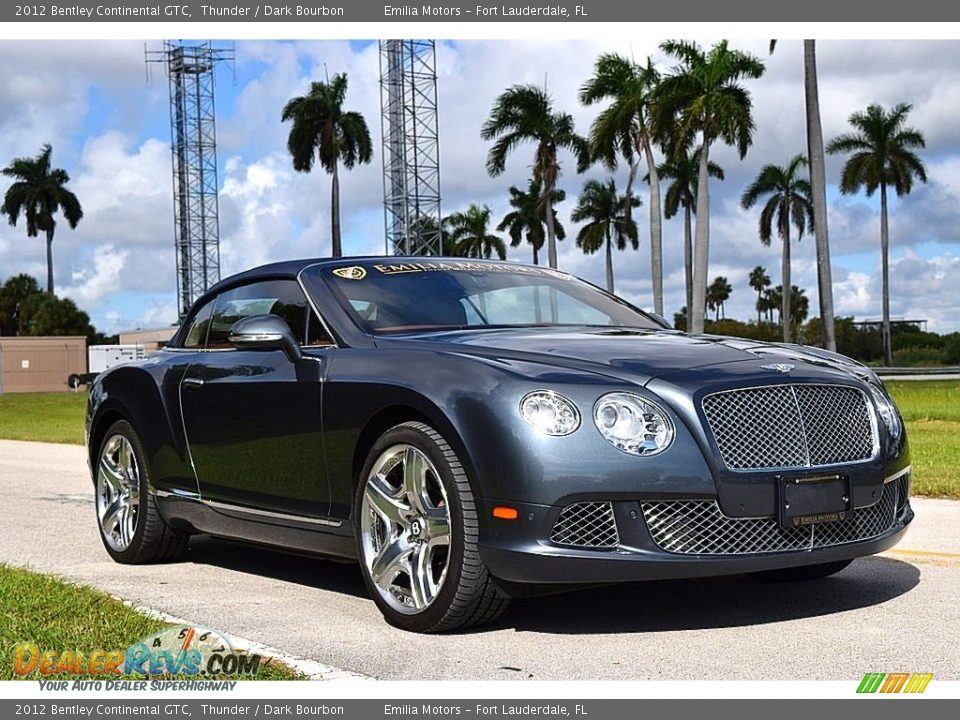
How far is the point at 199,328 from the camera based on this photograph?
25.8 ft

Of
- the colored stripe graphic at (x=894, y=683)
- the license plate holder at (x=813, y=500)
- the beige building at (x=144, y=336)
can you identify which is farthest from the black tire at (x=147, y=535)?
the beige building at (x=144, y=336)

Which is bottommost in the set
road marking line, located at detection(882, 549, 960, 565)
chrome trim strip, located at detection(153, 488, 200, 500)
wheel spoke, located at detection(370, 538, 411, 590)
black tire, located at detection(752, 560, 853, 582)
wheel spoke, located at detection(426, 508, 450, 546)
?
road marking line, located at detection(882, 549, 960, 565)

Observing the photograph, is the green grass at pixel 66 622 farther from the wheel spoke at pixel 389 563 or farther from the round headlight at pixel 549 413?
the round headlight at pixel 549 413

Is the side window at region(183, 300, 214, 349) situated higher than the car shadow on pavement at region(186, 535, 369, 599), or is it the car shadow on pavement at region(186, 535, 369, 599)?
the side window at region(183, 300, 214, 349)

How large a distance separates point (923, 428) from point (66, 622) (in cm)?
1556

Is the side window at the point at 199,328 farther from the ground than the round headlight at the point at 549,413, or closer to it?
farther from the ground

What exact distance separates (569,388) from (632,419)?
27 centimetres

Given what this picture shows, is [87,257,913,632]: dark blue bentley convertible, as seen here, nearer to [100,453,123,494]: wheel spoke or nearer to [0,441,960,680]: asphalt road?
[0,441,960,680]: asphalt road

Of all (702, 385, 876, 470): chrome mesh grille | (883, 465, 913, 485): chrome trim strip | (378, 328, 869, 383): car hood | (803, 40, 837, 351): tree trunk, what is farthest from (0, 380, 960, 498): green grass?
(702, 385, 876, 470): chrome mesh grille

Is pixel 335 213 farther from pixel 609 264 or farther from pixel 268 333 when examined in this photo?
pixel 268 333

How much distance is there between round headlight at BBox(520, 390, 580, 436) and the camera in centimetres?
516

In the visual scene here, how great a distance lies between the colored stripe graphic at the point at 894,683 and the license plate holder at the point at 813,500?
2.60ft

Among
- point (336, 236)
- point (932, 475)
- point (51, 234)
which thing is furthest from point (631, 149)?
point (51, 234)

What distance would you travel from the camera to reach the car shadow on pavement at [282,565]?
7.04m
